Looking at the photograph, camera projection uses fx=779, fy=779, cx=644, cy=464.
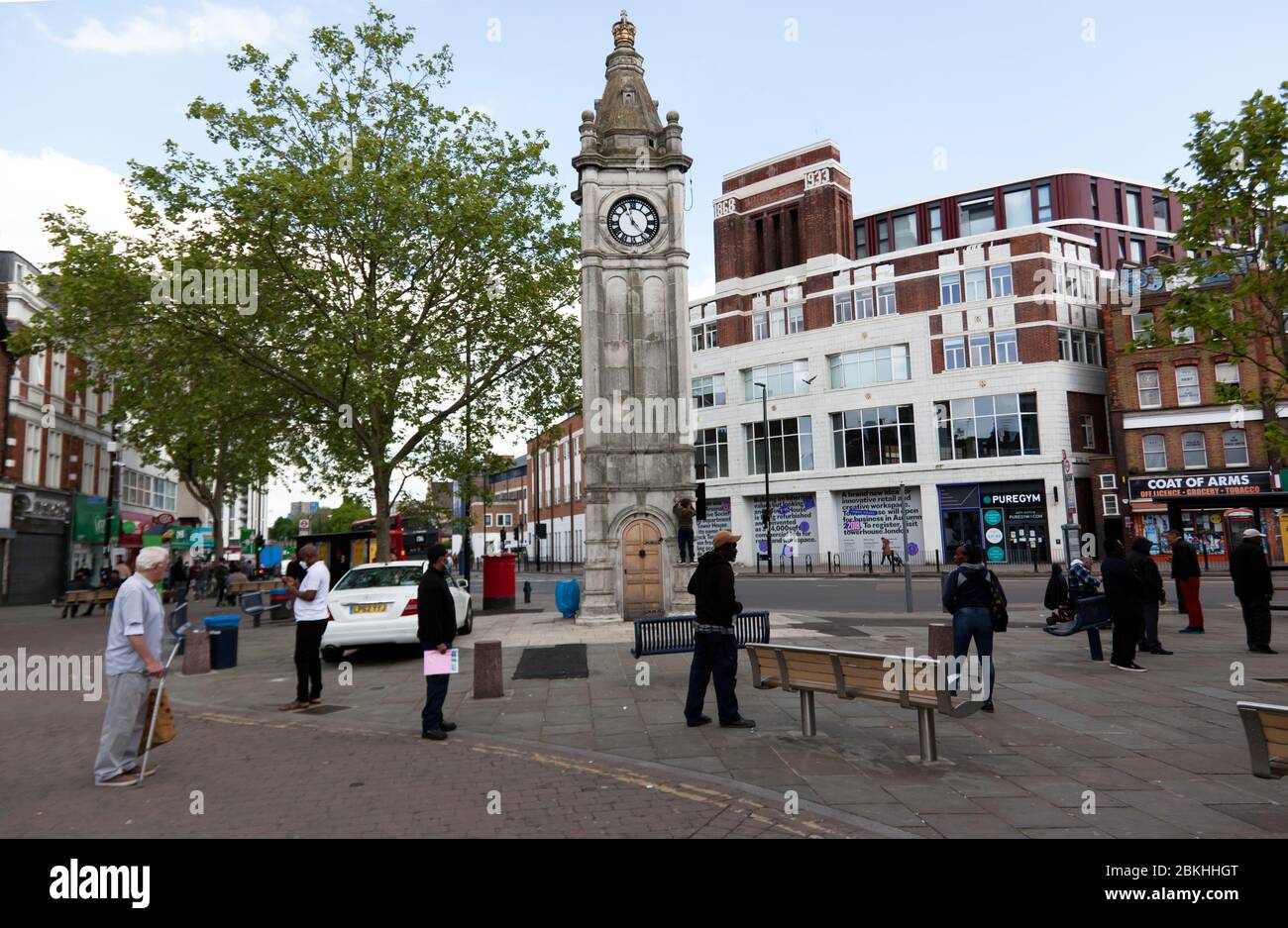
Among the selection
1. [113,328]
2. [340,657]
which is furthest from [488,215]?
[340,657]

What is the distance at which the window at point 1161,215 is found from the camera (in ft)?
171

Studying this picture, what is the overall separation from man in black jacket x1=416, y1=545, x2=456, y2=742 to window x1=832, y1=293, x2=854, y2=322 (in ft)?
127

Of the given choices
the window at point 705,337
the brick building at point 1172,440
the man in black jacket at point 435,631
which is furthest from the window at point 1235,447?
the man in black jacket at point 435,631

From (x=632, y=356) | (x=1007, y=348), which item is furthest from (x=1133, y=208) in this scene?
(x=632, y=356)

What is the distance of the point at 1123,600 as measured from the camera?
10.2 metres

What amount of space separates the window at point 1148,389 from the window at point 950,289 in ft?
30.4

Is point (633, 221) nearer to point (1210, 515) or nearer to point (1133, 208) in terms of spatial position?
point (1210, 515)

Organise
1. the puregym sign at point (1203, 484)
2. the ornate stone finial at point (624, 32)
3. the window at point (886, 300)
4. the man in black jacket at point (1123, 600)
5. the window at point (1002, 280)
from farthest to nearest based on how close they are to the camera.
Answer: the window at point (886, 300) → the window at point (1002, 280) → the puregym sign at point (1203, 484) → the ornate stone finial at point (624, 32) → the man in black jacket at point (1123, 600)

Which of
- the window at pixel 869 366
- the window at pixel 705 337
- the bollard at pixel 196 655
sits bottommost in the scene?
the bollard at pixel 196 655

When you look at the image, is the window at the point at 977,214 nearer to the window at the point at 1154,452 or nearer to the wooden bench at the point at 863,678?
the window at the point at 1154,452

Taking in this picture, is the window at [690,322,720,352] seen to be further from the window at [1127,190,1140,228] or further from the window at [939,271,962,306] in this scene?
the window at [1127,190,1140,228]

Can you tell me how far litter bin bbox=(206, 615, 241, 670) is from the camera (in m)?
Result: 13.1
